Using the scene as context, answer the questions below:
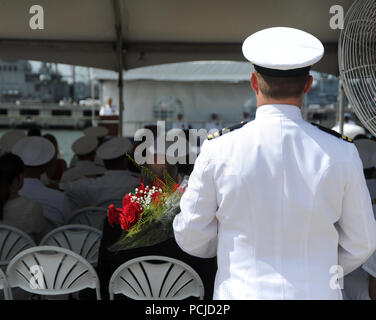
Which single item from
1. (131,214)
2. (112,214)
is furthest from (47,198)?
(131,214)

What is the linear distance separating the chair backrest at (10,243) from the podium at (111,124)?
29.2 ft

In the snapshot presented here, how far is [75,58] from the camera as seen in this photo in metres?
5.58

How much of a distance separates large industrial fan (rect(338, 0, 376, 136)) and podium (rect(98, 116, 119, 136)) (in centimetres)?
965

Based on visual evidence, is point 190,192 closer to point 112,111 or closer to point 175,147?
point 175,147

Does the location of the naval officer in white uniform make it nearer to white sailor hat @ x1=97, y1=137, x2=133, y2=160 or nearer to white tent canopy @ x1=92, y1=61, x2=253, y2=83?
white sailor hat @ x1=97, y1=137, x2=133, y2=160

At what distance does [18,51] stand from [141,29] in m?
1.60

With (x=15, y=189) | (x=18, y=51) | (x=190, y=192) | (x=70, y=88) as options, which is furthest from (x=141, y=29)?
(x=70, y=88)

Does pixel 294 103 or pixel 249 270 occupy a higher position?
pixel 294 103

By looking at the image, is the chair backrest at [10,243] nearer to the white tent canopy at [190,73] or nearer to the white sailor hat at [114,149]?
the white sailor hat at [114,149]

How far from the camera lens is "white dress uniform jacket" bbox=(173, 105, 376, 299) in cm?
129

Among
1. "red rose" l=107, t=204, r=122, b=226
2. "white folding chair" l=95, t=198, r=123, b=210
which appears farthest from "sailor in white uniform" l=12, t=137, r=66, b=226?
"red rose" l=107, t=204, r=122, b=226

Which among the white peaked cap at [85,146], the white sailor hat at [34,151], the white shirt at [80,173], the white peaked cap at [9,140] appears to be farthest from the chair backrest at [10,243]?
the white peaked cap at [9,140]

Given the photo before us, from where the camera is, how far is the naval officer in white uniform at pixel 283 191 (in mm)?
1284

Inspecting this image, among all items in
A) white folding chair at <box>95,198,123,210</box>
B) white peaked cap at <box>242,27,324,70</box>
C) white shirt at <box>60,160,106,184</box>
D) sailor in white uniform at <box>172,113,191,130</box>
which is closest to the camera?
white peaked cap at <box>242,27,324,70</box>
